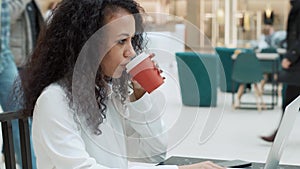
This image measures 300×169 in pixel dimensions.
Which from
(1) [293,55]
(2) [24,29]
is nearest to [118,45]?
(2) [24,29]

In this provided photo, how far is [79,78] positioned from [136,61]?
155mm

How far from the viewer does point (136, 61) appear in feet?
4.09

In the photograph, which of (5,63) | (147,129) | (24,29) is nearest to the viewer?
(147,129)

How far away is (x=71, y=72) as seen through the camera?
1307 millimetres

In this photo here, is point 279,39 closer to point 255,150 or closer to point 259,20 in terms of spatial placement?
point 259,20

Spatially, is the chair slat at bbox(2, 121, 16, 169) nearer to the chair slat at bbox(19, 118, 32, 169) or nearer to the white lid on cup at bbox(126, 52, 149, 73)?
the chair slat at bbox(19, 118, 32, 169)

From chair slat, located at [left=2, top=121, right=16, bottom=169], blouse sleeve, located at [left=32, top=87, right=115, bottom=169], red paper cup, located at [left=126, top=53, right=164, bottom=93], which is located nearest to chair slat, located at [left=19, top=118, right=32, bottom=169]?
chair slat, located at [left=2, top=121, right=16, bottom=169]

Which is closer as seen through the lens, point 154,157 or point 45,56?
point 45,56

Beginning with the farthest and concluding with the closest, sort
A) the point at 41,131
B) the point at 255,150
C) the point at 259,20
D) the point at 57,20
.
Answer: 1. the point at 259,20
2. the point at 255,150
3. the point at 57,20
4. the point at 41,131

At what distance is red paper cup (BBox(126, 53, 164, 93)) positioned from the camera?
1.24m

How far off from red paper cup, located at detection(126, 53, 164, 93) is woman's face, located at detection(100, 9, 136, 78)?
0.04 metres

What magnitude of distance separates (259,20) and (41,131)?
10912 millimetres

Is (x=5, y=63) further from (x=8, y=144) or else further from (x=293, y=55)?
(x=293, y=55)

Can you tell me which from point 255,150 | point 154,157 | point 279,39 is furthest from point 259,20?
point 154,157
